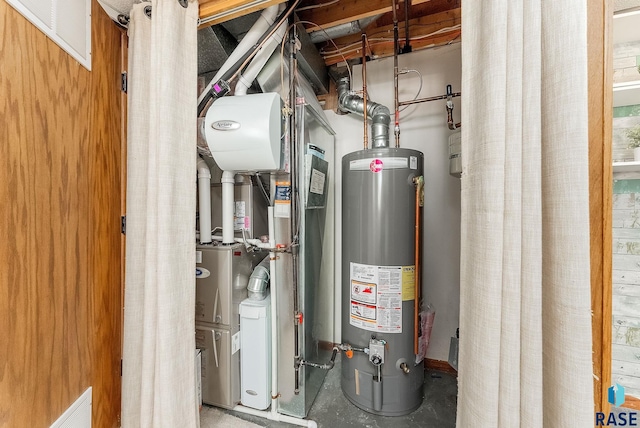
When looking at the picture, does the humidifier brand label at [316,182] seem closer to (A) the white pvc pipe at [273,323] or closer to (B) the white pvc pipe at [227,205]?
(A) the white pvc pipe at [273,323]

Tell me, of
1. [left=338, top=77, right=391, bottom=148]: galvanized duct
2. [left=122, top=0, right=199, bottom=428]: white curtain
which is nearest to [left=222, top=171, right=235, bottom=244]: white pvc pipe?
[left=122, top=0, right=199, bottom=428]: white curtain

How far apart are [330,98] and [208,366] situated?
2279 millimetres

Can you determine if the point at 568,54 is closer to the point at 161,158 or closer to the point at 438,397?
the point at 161,158

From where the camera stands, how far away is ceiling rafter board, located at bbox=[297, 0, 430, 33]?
1.58m

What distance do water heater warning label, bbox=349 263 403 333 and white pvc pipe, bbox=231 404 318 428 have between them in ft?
2.01

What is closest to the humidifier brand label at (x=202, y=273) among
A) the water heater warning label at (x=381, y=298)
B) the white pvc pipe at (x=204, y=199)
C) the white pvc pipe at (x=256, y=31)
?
the white pvc pipe at (x=204, y=199)

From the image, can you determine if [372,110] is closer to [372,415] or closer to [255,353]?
[255,353]

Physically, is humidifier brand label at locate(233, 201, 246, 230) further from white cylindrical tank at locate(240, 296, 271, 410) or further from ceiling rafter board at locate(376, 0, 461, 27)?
ceiling rafter board at locate(376, 0, 461, 27)

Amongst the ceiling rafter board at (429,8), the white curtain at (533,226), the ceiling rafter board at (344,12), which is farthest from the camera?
the ceiling rafter board at (429,8)

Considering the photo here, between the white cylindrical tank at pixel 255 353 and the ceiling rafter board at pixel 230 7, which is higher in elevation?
the ceiling rafter board at pixel 230 7

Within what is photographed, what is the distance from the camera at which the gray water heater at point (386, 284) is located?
1435 mm

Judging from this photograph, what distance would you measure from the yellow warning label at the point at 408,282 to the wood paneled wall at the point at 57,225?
1452mm

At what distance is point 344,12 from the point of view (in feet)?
5.38

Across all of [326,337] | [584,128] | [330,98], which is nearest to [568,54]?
[584,128]
